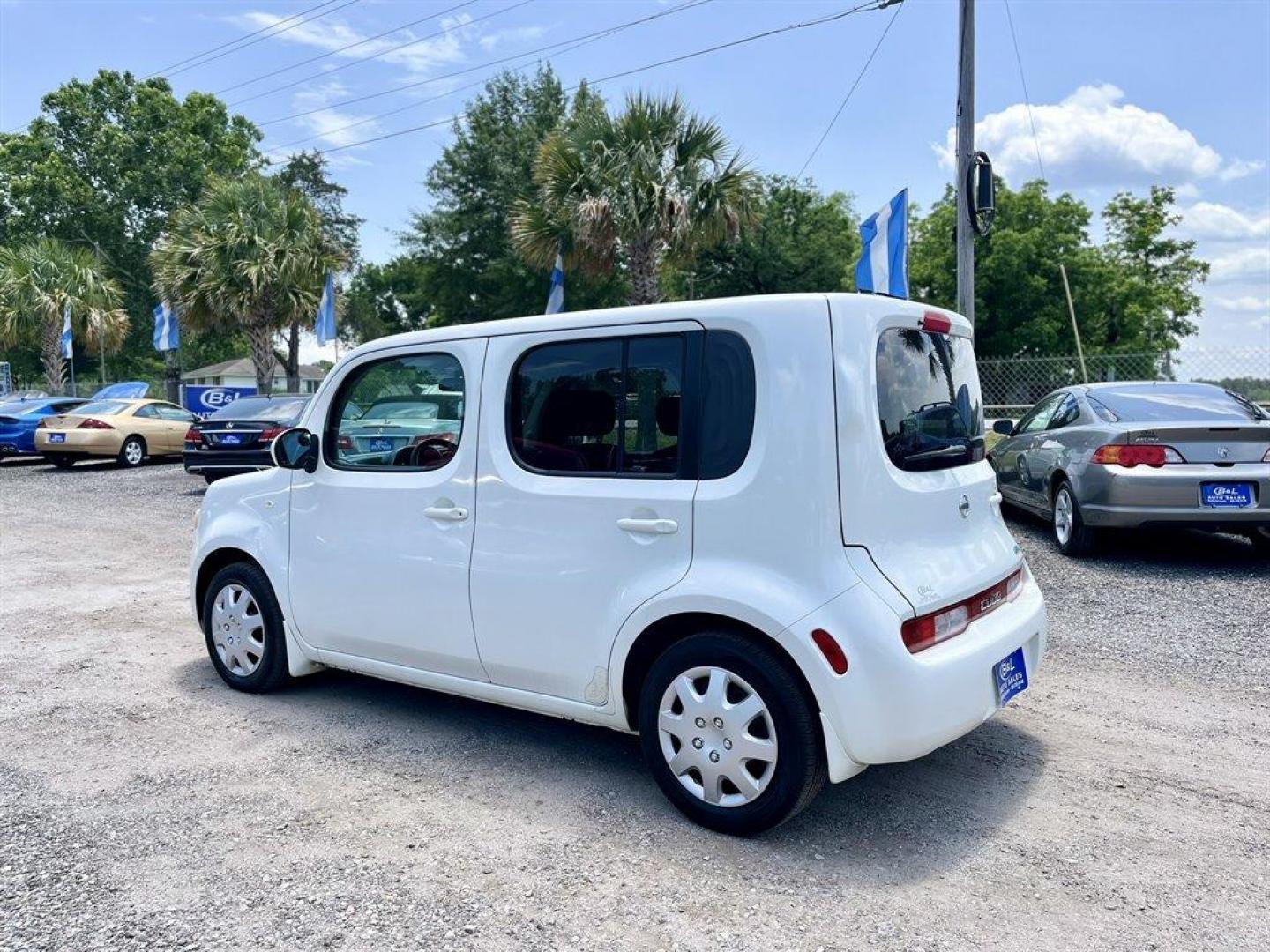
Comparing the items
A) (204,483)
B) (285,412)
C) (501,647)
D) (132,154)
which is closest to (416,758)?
(501,647)

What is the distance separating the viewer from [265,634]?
4.77 meters

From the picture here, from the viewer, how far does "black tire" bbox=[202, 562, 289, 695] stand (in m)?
4.74

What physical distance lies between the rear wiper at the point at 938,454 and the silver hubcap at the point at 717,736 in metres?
0.96

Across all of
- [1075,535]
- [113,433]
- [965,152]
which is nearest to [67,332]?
[113,433]

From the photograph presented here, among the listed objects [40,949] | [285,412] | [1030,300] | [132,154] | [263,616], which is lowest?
[40,949]

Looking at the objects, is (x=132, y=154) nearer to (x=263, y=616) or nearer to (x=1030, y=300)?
(x=1030, y=300)

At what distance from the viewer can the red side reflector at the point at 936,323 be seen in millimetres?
3592

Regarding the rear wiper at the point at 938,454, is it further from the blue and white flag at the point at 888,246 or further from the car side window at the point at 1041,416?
the blue and white flag at the point at 888,246

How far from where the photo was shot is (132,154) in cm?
4750

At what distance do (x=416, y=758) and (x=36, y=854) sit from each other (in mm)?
1347

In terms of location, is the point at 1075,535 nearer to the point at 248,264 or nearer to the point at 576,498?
the point at 576,498

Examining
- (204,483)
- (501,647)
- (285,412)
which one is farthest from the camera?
(204,483)

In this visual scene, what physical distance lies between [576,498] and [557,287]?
14.6 m

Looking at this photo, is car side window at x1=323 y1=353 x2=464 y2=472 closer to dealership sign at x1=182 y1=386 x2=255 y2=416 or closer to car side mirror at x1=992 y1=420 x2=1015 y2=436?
car side mirror at x1=992 y1=420 x2=1015 y2=436
